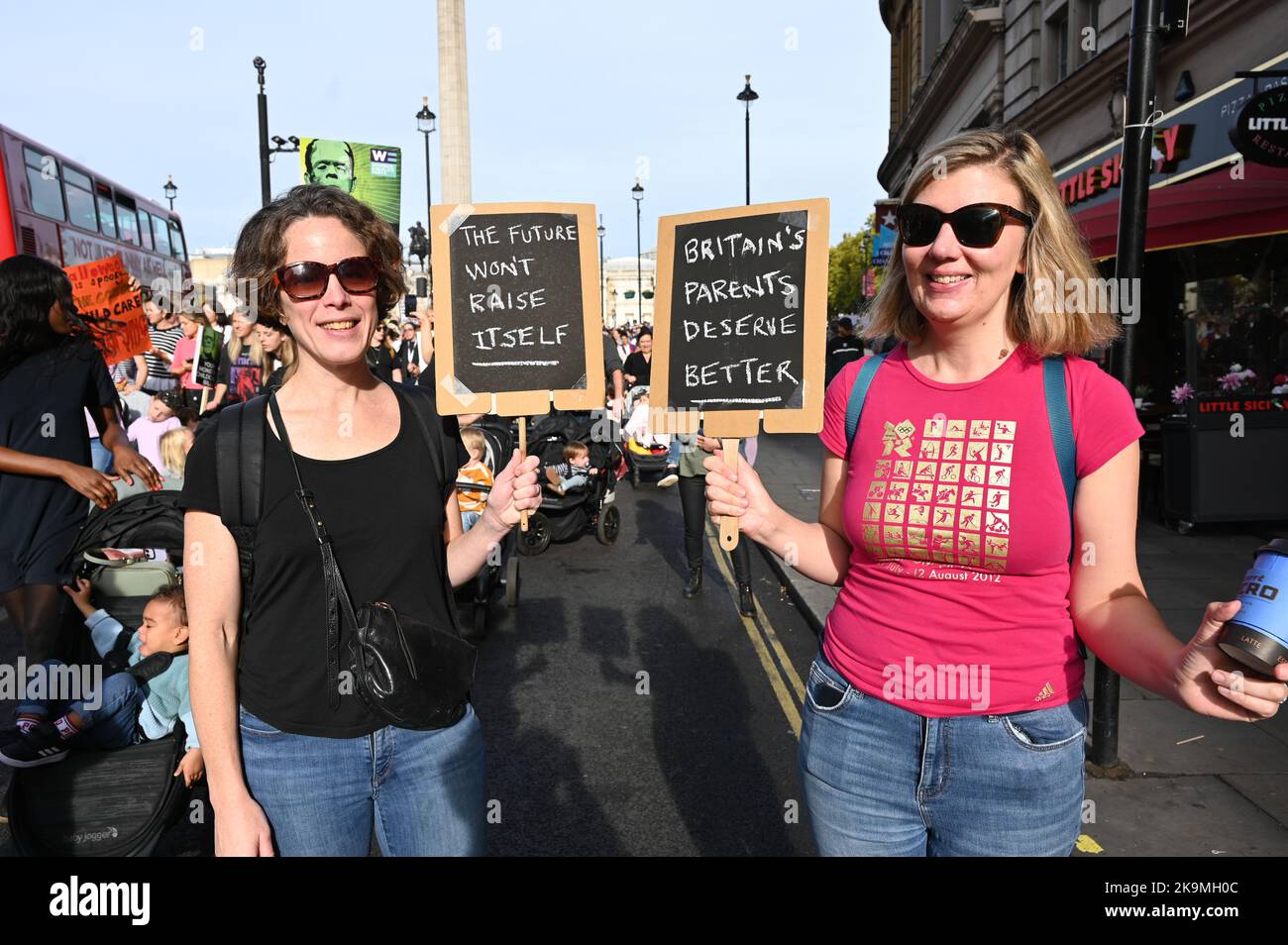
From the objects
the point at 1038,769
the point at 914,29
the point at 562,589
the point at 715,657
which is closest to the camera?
the point at 1038,769

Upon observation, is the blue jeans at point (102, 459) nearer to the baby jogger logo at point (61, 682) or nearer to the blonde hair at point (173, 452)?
the blonde hair at point (173, 452)

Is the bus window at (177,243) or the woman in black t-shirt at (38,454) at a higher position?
the bus window at (177,243)

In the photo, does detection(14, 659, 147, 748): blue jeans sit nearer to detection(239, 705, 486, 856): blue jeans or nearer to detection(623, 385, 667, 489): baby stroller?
detection(239, 705, 486, 856): blue jeans

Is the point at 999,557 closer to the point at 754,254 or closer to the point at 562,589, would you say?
the point at 754,254

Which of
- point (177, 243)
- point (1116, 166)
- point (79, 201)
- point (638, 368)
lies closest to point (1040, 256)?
point (1116, 166)

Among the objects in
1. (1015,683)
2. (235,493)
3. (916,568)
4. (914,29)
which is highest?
(914,29)

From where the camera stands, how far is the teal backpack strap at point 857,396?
7.10ft

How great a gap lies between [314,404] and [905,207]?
1.40 meters

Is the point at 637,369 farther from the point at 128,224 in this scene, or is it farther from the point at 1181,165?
the point at 128,224

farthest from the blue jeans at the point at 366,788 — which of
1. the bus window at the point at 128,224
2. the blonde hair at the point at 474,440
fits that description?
the bus window at the point at 128,224

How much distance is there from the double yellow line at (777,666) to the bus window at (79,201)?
14.4m

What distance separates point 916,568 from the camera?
6.53 ft

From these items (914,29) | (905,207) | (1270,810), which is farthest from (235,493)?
(914,29)

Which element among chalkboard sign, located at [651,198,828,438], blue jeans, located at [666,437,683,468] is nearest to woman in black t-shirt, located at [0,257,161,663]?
chalkboard sign, located at [651,198,828,438]
